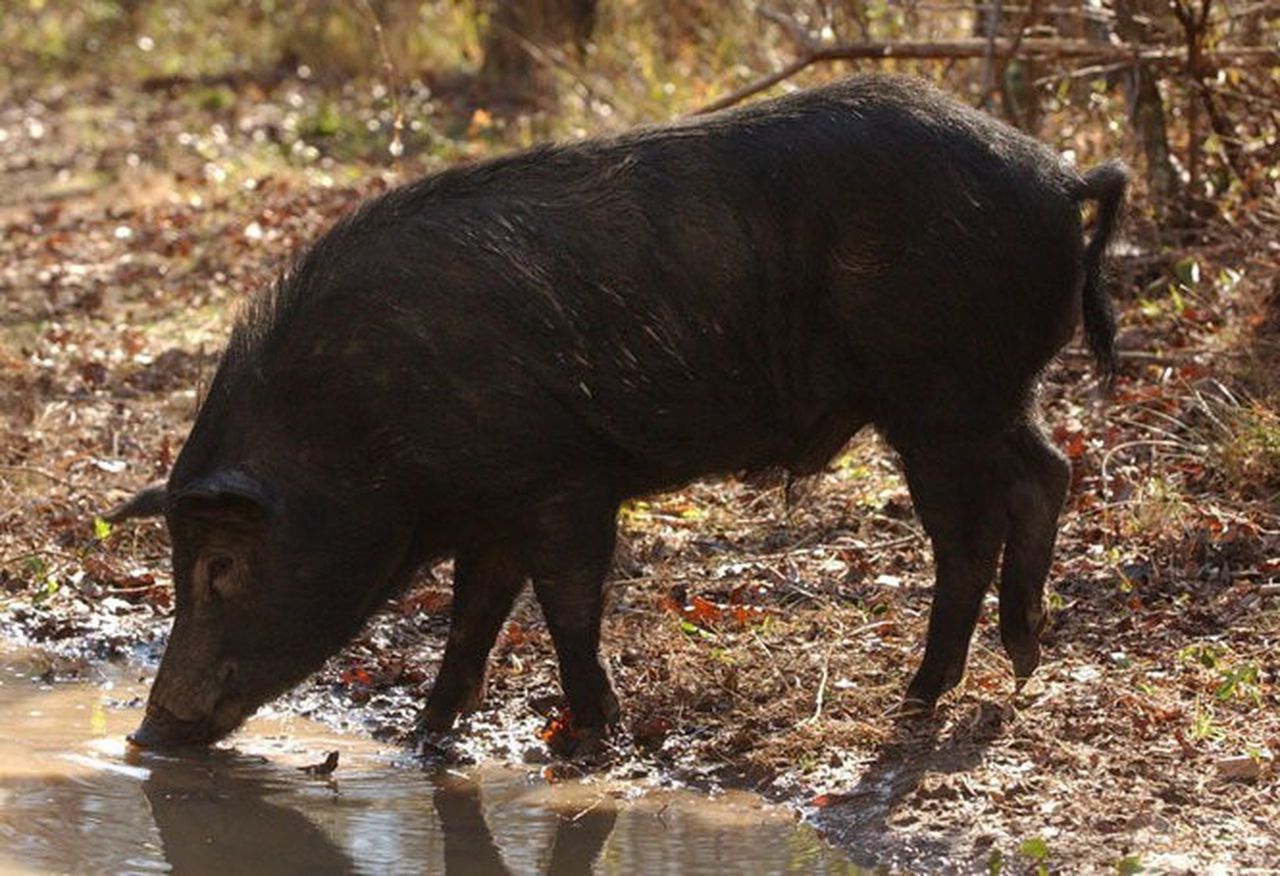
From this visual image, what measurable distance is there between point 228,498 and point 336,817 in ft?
2.84

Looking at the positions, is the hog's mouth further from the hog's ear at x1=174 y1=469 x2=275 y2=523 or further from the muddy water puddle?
the hog's ear at x1=174 y1=469 x2=275 y2=523

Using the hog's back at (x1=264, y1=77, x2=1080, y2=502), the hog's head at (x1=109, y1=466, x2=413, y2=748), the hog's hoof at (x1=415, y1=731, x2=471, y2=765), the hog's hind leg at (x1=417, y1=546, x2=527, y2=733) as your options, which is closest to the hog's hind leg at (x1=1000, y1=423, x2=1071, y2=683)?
the hog's back at (x1=264, y1=77, x2=1080, y2=502)

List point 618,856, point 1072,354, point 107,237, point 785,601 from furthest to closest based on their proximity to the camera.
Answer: point 107,237 < point 1072,354 < point 785,601 < point 618,856

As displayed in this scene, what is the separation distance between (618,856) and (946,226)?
6.01 ft

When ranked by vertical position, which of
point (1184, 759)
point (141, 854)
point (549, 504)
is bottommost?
point (141, 854)

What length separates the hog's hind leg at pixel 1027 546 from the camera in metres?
6.21

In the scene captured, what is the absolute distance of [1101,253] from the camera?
19.9 ft

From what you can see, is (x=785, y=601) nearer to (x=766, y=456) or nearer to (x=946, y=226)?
(x=766, y=456)

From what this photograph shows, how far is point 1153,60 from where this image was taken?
9.30 m

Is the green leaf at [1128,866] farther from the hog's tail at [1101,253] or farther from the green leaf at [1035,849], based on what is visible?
the hog's tail at [1101,253]

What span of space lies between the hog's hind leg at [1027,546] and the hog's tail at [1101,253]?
0.30m

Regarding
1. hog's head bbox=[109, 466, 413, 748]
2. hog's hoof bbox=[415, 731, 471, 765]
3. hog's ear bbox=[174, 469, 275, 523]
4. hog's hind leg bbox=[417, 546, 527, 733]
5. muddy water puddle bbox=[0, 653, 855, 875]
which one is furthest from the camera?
hog's hind leg bbox=[417, 546, 527, 733]

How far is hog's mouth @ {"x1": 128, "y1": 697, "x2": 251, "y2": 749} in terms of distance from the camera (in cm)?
604

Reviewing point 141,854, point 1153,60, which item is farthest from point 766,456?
point 1153,60
